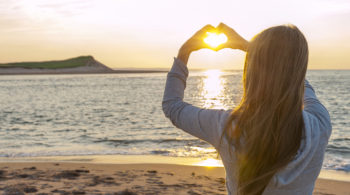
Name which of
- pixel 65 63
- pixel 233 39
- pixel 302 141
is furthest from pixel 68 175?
pixel 65 63

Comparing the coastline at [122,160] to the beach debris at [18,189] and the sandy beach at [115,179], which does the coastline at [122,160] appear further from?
the beach debris at [18,189]

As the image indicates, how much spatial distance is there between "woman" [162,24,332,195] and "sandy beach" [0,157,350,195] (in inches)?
211

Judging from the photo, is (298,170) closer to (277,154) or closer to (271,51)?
(277,154)

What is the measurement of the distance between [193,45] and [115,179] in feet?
20.9

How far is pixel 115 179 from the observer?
7473 millimetres

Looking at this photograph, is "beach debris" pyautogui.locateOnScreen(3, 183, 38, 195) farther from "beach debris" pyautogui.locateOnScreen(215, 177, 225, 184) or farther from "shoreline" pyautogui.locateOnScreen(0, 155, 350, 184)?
"beach debris" pyautogui.locateOnScreen(215, 177, 225, 184)

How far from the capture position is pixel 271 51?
1.27 metres

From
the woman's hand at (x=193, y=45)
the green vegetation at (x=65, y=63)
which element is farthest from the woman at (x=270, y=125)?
the green vegetation at (x=65, y=63)

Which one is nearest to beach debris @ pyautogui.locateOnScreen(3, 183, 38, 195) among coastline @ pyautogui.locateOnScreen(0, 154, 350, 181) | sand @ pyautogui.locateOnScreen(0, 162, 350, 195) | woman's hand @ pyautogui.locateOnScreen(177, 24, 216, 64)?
sand @ pyautogui.locateOnScreen(0, 162, 350, 195)

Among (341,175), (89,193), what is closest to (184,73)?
(89,193)

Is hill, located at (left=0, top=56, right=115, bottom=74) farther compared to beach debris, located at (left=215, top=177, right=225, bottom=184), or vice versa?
hill, located at (left=0, top=56, right=115, bottom=74)

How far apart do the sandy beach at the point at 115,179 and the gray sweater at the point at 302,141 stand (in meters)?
5.31

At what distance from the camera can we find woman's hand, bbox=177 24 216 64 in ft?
4.88

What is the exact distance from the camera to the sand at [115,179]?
664cm
